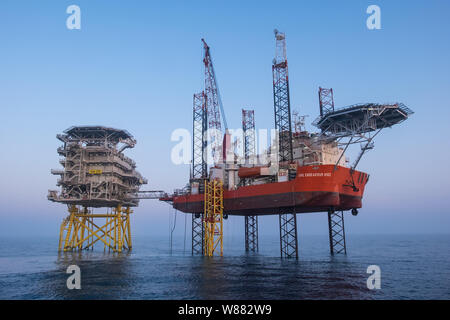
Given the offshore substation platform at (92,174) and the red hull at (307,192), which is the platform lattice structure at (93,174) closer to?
the offshore substation platform at (92,174)

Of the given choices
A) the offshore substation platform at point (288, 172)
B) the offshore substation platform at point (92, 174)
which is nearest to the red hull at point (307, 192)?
the offshore substation platform at point (288, 172)

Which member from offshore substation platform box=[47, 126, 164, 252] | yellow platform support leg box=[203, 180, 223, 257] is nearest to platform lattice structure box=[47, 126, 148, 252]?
offshore substation platform box=[47, 126, 164, 252]

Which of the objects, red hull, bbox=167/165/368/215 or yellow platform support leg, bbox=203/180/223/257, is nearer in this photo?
red hull, bbox=167/165/368/215

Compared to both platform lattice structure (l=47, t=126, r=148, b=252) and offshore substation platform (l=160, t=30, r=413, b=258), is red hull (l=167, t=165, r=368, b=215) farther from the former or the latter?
platform lattice structure (l=47, t=126, r=148, b=252)

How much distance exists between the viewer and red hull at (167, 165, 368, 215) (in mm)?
37656

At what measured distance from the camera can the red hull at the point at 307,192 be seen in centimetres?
3766

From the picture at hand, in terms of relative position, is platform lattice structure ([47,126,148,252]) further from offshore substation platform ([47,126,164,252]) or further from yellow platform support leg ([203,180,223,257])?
yellow platform support leg ([203,180,223,257])

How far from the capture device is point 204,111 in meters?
52.5

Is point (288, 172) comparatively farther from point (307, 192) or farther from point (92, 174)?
point (92, 174)

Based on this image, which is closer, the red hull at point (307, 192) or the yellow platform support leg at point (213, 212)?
the red hull at point (307, 192)

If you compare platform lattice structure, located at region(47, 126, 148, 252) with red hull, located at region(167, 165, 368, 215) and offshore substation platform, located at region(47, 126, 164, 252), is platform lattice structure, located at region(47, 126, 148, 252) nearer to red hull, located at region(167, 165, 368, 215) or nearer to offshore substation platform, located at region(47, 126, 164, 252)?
offshore substation platform, located at region(47, 126, 164, 252)

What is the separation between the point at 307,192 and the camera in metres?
37.8
